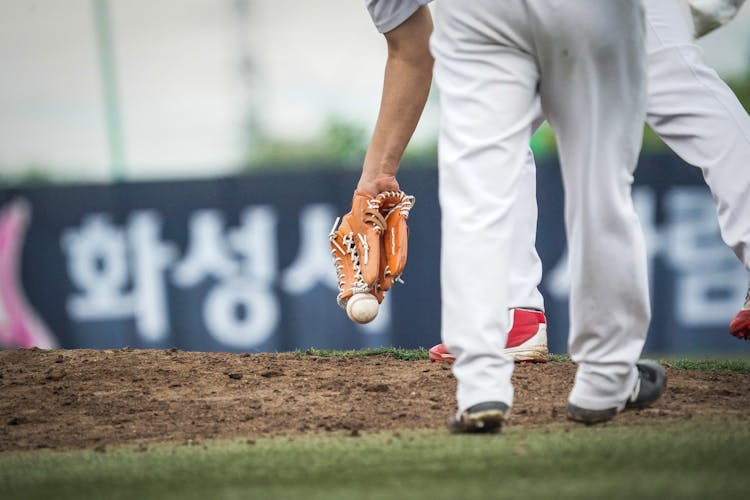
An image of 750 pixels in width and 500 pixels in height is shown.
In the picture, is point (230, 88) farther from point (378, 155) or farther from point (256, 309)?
point (378, 155)

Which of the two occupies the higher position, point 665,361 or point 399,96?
point 399,96

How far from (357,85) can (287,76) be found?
37cm

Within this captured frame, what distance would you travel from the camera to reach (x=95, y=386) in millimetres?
3641

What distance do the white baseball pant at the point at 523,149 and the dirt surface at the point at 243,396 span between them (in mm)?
428

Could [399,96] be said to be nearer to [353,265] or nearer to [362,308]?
[353,265]

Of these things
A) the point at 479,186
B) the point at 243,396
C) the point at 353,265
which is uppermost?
the point at 479,186

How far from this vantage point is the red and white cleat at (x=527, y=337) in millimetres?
3574

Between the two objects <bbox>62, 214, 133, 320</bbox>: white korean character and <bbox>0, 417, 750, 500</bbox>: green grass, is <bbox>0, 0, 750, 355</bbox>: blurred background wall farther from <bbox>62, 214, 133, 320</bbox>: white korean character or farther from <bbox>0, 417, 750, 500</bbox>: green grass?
<bbox>0, 417, 750, 500</bbox>: green grass

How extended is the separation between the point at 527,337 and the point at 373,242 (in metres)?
0.65

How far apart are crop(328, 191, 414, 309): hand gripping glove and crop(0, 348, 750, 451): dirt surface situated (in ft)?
1.15

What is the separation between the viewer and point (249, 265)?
536 cm

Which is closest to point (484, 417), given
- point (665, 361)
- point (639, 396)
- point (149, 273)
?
point (639, 396)

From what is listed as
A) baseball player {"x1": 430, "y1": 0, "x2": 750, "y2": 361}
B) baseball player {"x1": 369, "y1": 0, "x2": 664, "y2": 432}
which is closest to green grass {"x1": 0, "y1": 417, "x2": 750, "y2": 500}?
baseball player {"x1": 369, "y1": 0, "x2": 664, "y2": 432}

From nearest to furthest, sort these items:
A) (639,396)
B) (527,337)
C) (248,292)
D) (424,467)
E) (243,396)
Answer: (424,467)
(639,396)
(243,396)
(527,337)
(248,292)
